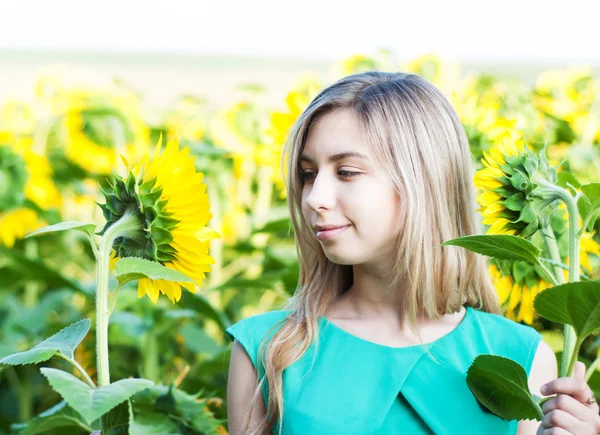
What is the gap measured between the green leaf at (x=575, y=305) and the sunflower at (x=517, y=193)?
0.13 metres

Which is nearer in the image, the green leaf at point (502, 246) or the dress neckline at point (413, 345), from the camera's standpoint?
the green leaf at point (502, 246)

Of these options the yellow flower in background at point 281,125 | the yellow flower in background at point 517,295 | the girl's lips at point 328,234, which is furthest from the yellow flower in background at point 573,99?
the girl's lips at point 328,234

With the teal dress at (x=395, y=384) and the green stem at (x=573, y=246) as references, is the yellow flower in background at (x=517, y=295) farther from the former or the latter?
the green stem at (x=573, y=246)

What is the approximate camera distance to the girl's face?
125 cm

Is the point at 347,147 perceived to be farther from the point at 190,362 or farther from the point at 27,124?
the point at 27,124

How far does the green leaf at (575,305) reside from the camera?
0.91 metres

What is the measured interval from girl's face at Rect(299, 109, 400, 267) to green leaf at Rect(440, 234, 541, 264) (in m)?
0.31

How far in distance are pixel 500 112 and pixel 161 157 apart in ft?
4.48

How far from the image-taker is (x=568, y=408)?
104 centimetres

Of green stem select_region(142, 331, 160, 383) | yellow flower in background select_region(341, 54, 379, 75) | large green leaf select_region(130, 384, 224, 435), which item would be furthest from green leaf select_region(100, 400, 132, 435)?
yellow flower in background select_region(341, 54, 379, 75)

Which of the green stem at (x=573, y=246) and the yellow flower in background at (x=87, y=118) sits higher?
the green stem at (x=573, y=246)

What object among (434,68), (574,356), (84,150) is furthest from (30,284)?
(574,356)

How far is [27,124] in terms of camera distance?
3133 millimetres

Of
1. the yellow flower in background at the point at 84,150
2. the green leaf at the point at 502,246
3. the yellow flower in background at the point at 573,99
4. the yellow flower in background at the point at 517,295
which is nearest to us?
the green leaf at the point at 502,246
